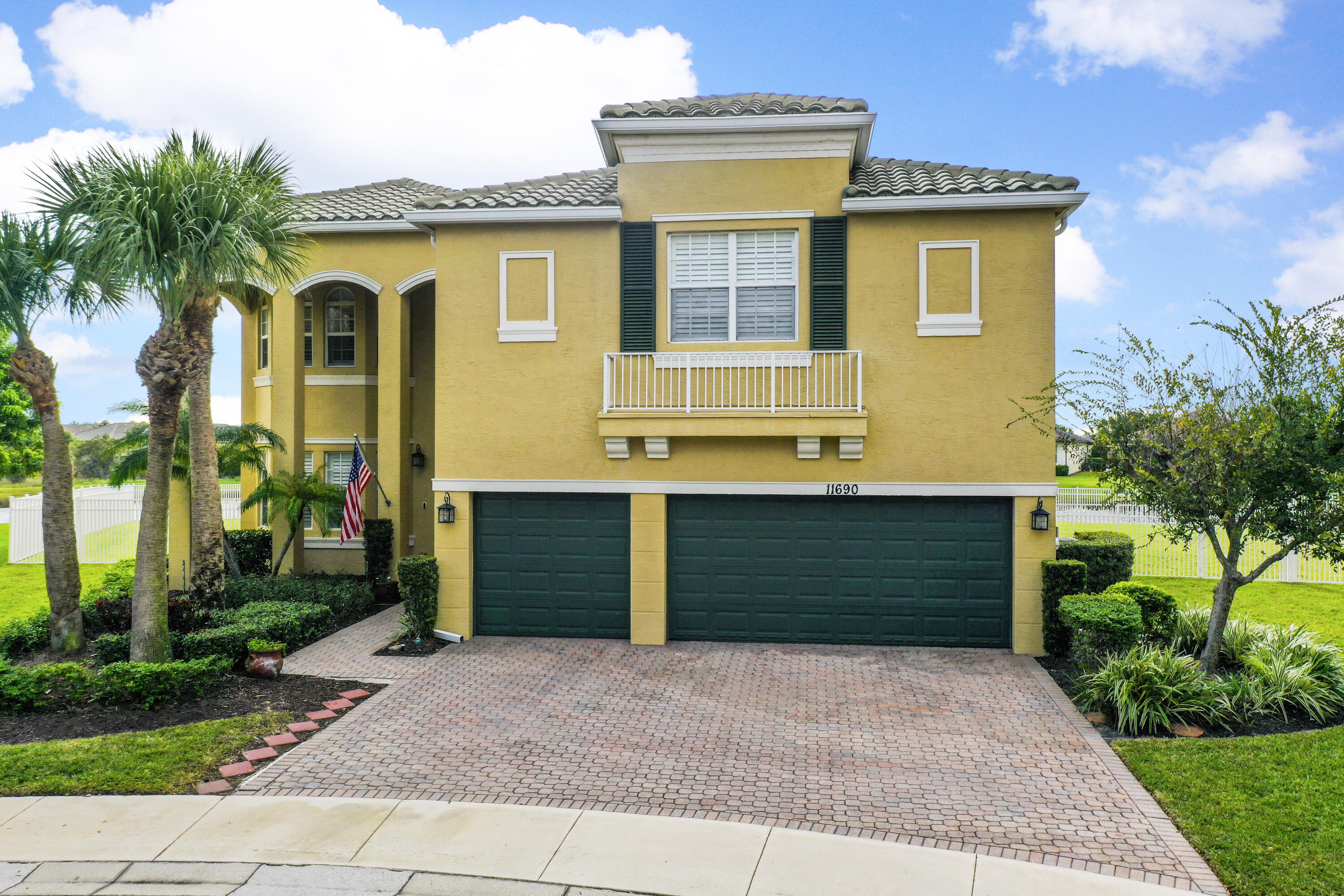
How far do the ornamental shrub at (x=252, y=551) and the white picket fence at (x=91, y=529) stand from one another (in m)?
5.68

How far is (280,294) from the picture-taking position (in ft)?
53.0

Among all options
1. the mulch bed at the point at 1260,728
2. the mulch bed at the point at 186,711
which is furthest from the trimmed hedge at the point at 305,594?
the mulch bed at the point at 1260,728

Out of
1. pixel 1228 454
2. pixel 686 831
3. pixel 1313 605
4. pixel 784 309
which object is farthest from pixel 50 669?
pixel 1313 605

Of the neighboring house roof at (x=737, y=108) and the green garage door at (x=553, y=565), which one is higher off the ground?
the neighboring house roof at (x=737, y=108)

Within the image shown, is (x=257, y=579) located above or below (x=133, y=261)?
below

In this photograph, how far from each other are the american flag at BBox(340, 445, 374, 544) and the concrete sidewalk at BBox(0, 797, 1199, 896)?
6411 mm

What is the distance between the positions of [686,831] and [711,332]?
24.1 ft

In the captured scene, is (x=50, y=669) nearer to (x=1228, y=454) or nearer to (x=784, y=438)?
(x=784, y=438)

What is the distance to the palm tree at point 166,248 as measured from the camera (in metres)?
9.67

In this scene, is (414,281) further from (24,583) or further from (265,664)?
(24,583)

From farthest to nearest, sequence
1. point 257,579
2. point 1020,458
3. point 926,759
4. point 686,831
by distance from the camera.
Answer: point 257,579 → point 1020,458 → point 926,759 → point 686,831

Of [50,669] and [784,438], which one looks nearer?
[50,669]

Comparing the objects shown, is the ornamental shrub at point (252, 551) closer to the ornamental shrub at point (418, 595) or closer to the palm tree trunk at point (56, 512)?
the palm tree trunk at point (56, 512)

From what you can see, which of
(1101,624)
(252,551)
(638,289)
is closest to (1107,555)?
(1101,624)
